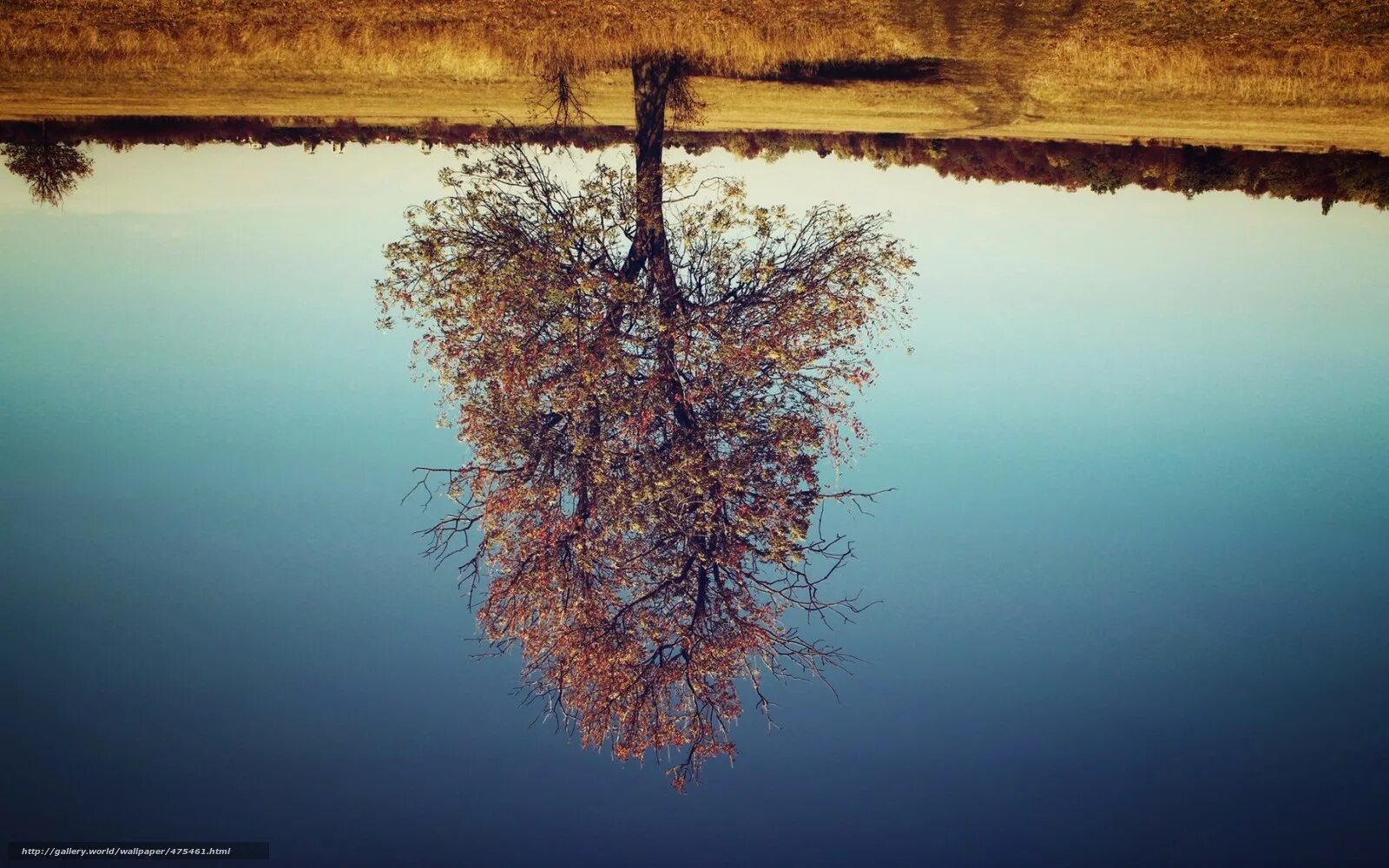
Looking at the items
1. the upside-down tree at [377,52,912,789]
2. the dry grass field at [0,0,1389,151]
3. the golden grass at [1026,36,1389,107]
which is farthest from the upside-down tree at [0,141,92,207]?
the golden grass at [1026,36,1389,107]

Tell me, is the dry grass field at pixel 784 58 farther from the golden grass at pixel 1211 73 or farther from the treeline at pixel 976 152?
the treeline at pixel 976 152

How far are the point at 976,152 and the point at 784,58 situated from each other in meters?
6.15

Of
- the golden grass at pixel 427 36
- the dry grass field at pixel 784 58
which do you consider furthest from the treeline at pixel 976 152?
the golden grass at pixel 427 36

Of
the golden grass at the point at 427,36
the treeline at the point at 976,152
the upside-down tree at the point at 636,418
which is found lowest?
the upside-down tree at the point at 636,418

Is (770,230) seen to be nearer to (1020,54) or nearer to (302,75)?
(1020,54)

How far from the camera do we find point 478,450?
732 inches

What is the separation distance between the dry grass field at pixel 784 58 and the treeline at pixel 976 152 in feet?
1.28

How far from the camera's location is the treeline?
20672 millimetres

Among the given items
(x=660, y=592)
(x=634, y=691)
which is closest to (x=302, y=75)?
(x=660, y=592)

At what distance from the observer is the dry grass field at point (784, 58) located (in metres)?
18.8

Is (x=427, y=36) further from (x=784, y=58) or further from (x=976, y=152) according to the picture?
(x=976, y=152)

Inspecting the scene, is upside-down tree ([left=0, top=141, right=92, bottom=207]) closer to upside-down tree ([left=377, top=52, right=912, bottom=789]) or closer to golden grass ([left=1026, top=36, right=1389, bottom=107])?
upside-down tree ([left=377, top=52, right=912, bottom=789])

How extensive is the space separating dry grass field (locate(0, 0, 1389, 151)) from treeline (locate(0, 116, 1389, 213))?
389mm

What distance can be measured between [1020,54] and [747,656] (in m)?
17.5
